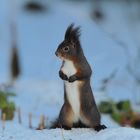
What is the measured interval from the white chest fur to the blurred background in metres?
1.60

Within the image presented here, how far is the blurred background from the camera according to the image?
7.50 metres

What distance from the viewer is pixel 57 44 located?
1514 centimetres

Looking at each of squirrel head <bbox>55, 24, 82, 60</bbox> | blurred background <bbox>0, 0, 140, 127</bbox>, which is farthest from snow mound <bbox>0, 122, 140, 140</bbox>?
blurred background <bbox>0, 0, 140, 127</bbox>

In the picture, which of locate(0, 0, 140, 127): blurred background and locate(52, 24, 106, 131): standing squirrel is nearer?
locate(52, 24, 106, 131): standing squirrel

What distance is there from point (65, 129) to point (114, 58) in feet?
26.8

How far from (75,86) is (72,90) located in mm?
33

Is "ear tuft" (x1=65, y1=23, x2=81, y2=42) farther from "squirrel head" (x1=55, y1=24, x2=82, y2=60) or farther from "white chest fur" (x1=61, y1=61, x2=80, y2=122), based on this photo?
"white chest fur" (x1=61, y1=61, x2=80, y2=122)

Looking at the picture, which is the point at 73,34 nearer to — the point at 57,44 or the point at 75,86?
the point at 75,86

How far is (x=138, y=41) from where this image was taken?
16.0m

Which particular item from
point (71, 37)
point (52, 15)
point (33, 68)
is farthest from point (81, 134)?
point (52, 15)

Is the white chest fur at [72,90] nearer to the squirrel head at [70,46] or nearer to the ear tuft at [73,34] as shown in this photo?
the squirrel head at [70,46]

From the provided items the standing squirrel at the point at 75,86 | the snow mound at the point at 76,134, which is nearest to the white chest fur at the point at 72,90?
the standing squirrel at the point at 75,86

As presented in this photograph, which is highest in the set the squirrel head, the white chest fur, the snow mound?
the squirrel head

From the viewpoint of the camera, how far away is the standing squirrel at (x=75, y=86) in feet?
15.5
